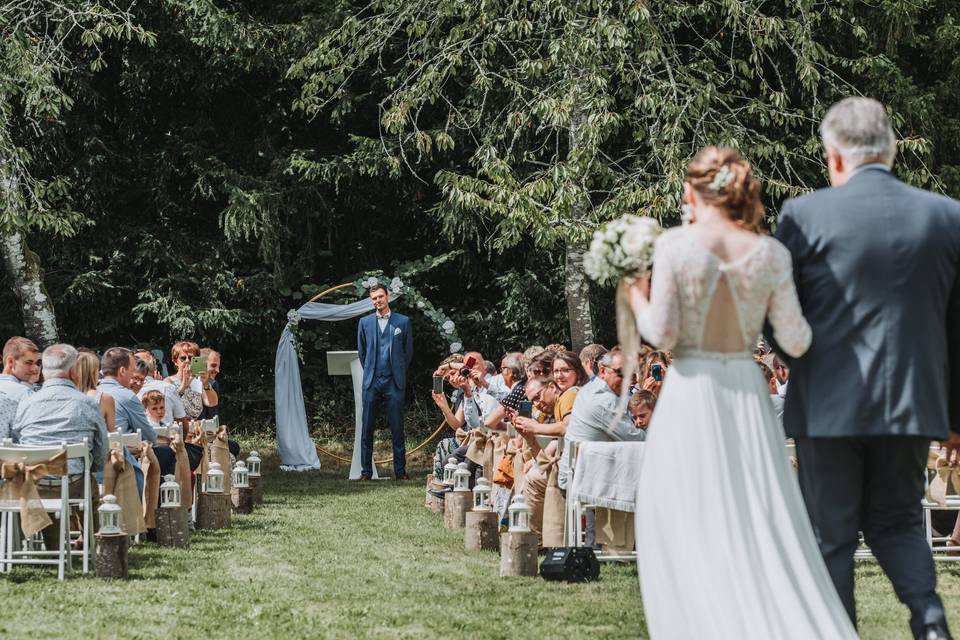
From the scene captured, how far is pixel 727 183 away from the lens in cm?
459

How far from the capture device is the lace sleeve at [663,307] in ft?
14.9

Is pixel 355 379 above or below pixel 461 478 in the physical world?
above

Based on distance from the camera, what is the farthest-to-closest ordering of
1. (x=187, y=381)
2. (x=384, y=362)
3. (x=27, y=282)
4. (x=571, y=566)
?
(x=27, y=282)
(x=384, y=362)
(x=187, y=381)
(x=571, y=566)

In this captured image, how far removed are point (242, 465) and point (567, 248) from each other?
6.13 metres

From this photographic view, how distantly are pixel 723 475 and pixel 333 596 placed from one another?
10.8 feet

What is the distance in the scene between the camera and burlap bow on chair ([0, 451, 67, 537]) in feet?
25.0

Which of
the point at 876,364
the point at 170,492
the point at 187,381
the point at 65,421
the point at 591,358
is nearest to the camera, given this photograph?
the point at 876,364

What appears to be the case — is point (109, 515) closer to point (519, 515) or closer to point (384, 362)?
point (519, 515)

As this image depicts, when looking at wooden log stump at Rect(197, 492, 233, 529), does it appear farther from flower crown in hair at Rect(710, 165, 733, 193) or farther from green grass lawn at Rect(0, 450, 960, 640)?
flower crown in hair at Rect(710, 165, 733, 193)

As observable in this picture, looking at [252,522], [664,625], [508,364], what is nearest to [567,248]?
[508,364]

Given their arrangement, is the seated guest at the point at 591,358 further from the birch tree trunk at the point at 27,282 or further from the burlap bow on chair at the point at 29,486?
the birch tree trunk at the point at 27,282

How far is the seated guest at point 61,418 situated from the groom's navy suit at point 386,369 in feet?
24.4

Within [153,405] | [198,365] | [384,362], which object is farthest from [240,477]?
[384,362]

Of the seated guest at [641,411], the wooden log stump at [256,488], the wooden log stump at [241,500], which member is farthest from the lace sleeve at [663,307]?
the wooden log stump at [256,488]
